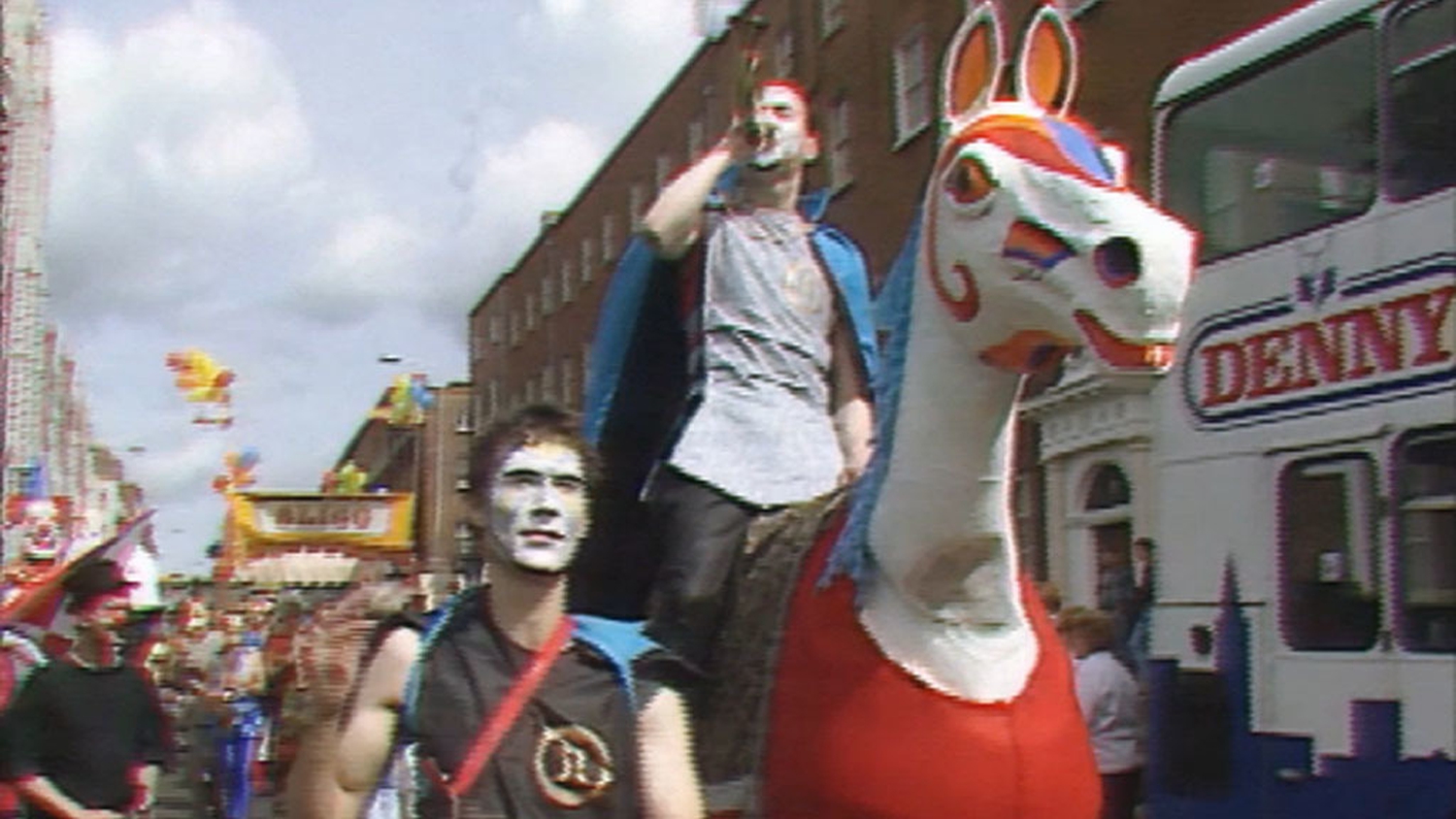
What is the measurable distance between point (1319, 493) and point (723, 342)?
13.0 ft

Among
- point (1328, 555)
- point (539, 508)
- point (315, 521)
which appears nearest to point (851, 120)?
point (315, 521)

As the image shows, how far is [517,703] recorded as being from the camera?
9.37ft

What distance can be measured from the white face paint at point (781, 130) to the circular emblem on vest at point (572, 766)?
1593 millimetres

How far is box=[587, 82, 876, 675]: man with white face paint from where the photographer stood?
3.73 metres

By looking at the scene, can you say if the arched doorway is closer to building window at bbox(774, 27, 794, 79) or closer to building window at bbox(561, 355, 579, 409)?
building window at bbox(774, 27, 794, 79)

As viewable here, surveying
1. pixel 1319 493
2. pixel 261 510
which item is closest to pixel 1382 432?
pixel 1319 493

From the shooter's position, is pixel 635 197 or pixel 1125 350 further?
pixel 635 197

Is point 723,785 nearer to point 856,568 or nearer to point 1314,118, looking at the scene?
point 856,568

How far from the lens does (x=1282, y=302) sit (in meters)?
7.43

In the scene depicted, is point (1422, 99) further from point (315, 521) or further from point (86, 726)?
point (315, 521)

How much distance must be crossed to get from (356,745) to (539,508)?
483 mm

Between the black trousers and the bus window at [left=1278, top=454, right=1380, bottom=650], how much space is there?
12.8ft

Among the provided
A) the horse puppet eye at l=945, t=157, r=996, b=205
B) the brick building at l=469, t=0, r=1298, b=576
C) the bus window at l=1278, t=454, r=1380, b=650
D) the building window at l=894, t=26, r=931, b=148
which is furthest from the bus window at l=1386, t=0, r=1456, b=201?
the building window at l=894, t=26, r=931, b=148

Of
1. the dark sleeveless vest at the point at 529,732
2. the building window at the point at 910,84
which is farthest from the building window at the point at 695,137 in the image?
the dark sleeveless vest at the point at 529,732
